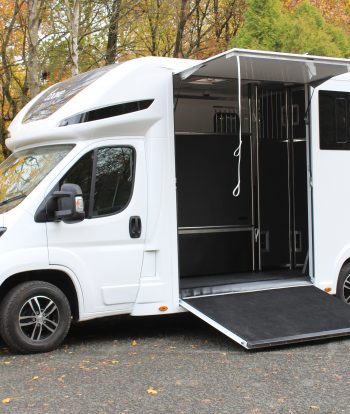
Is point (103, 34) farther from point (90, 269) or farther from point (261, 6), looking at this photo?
point (90, 269)

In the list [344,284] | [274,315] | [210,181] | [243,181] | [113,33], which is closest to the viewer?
[274,315]

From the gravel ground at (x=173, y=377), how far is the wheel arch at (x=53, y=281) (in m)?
0.48

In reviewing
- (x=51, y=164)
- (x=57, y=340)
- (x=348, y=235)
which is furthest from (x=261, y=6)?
(x=57, y=340)

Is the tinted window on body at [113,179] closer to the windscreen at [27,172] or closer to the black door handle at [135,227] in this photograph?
the black door handle at [135,227]

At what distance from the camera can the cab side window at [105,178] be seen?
21.6 feet

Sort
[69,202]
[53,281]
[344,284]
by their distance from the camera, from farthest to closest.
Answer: [344,284], [53,281], [69,202]

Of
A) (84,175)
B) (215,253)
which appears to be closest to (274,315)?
(215,253)

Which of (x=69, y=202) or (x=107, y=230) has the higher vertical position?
(x=69, y=202)

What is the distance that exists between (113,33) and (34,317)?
12.8m

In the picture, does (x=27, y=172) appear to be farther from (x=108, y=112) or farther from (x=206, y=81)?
(x=206, y=81)

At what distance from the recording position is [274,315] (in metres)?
6.91

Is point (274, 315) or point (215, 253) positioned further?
point (215, 253)

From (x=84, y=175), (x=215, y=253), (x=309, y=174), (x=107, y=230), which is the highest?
(x=84, y=175)

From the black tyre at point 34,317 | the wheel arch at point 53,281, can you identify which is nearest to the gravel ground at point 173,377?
the black tyre at point 34,317
